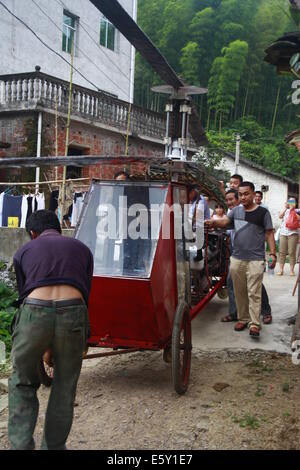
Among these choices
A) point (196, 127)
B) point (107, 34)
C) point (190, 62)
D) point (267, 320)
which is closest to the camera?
point (267, 320)

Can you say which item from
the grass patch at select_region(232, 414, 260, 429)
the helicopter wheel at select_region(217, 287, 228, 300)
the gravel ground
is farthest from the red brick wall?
the grass patch at select_region(232, 414, 260, 429)

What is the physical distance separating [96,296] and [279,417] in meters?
1.91

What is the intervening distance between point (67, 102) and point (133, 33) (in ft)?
26.4

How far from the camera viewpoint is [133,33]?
6906 millimetres

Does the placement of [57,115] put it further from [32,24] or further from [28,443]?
[28,443]

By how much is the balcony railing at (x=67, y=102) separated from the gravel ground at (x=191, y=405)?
979 centimetres

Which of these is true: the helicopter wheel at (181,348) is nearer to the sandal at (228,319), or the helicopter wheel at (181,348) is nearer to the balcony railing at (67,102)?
the sandal at (228,319)

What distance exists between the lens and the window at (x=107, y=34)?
67.4 ft

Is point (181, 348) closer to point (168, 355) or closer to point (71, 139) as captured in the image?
→ point (168, 355)

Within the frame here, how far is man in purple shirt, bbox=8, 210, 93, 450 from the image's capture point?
3.23 meters

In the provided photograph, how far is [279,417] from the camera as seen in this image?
14.0ft

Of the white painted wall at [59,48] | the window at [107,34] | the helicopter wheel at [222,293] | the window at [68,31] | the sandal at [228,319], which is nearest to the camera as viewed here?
the sandal at [228,319]

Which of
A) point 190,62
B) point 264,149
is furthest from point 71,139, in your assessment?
point 264,149

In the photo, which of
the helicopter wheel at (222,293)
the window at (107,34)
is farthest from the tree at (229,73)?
the helicopter wheel at (222,293)
